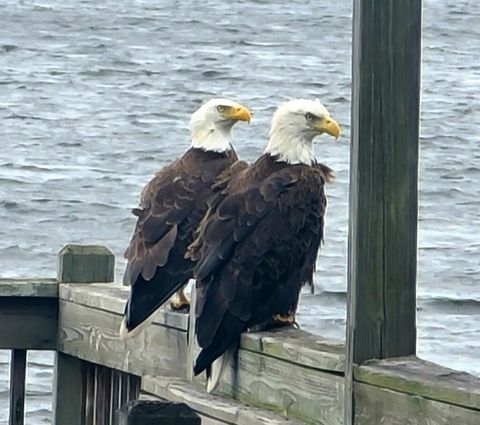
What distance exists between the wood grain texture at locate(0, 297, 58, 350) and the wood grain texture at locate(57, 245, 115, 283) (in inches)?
3.4

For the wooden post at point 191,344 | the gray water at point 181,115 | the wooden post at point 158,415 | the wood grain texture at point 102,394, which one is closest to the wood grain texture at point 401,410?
the wooden post at point 158,415

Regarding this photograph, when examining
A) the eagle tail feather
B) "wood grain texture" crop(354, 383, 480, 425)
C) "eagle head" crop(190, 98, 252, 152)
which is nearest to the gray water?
"eagle head" crop(190, 98, 252, 152)

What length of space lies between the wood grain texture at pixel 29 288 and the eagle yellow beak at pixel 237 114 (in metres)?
1.18

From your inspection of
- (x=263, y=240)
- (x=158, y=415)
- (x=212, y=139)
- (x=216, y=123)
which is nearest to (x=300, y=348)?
(x=158, y=415)

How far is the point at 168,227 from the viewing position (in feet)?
14.9

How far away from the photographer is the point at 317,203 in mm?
4254

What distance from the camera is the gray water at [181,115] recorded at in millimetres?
→ 11938

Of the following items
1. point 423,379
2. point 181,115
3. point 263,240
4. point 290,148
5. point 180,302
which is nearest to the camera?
point 423,379

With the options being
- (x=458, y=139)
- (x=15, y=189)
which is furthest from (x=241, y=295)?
(x=458, y=139)

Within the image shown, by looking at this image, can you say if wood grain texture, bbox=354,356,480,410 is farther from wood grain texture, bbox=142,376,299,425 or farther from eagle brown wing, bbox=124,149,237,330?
eagle brown wing, bbox=124,149,237,330

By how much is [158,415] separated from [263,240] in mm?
1595

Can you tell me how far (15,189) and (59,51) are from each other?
447 inches

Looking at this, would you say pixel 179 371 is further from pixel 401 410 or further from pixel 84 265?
pixel 401 410

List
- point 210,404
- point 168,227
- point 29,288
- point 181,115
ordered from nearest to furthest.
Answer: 1. point 210,404
2. point 29,288
3. point 168,227
4. point 181,115
